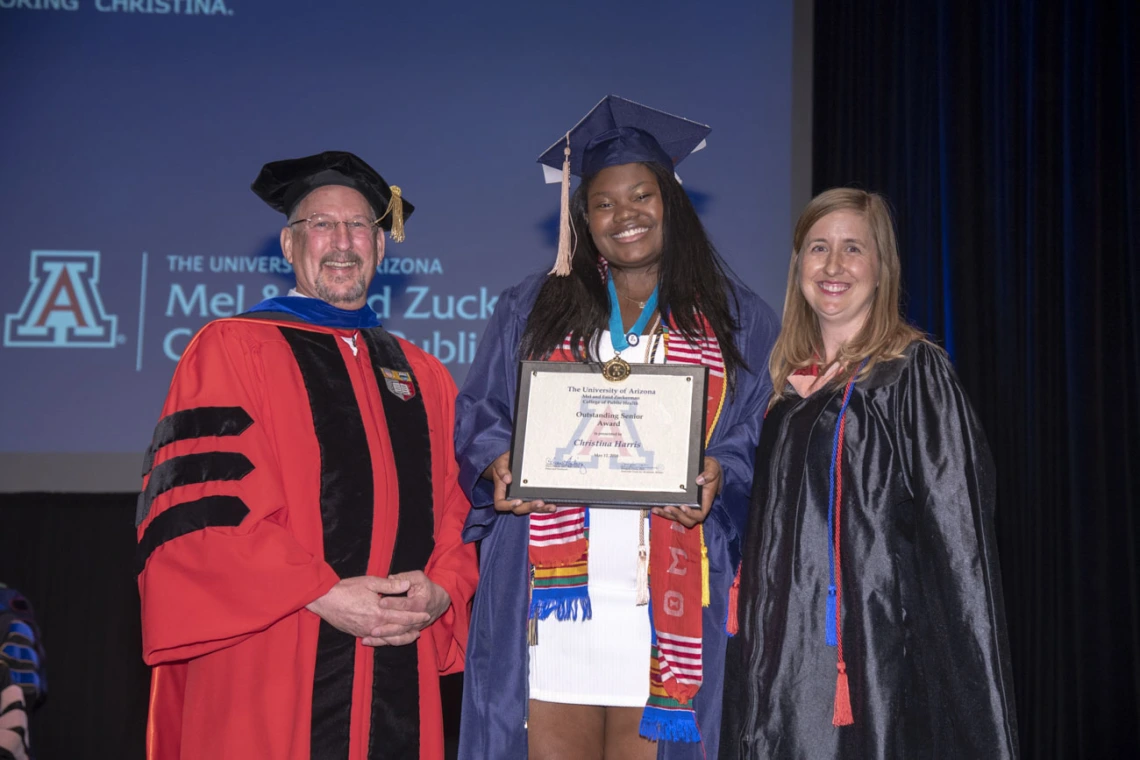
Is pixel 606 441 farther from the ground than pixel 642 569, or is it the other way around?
pixel 606 441

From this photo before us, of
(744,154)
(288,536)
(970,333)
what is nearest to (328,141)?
(744,154)

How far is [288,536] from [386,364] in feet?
2.00

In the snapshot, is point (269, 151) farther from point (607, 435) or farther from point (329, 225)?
point (607, 435)

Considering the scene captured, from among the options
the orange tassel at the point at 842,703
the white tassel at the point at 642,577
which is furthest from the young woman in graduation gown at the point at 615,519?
the orange tassel at the point at 842,703

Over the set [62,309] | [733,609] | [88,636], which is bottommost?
[88,636]

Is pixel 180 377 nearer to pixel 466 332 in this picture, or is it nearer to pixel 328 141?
pixel 466 332

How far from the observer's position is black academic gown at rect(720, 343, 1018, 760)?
2.09 meters

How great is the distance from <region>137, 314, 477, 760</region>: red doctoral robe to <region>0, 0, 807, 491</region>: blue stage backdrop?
1.83 meters

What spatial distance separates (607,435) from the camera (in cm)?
239

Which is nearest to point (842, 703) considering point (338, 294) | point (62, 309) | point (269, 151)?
point (338, 294)

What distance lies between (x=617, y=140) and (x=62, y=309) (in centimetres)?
302

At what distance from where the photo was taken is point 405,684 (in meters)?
2.57

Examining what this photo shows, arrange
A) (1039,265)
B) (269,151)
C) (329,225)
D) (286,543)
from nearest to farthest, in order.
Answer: (286,543), (329,225), (1039,265), (269,151)

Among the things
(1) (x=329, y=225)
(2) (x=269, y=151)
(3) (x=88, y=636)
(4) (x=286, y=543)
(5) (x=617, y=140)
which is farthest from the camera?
(3) (x=88, y=636)
